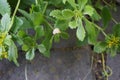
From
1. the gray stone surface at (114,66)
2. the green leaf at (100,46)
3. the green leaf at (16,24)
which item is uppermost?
the green leaf at (16,24)

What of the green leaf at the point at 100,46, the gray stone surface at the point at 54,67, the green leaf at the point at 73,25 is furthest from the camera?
the gray stone surface at the point at 54,67

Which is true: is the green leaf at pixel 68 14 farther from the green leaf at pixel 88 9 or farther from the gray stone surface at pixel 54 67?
the gray stone surface at pixel 54 67

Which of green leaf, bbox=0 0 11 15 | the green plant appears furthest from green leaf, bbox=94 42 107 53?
green leaf, bbox=0 0 11 15

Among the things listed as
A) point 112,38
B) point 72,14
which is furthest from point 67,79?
point 72,14

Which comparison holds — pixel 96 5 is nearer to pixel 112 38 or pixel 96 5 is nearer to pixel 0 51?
pixel 112 38

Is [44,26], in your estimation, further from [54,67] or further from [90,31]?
[54,67]

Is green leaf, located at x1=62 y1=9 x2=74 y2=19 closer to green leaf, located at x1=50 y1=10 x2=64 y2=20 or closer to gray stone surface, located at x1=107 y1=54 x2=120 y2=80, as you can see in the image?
green leaf, located at x1=50 y1=10 x2=64 y2=20

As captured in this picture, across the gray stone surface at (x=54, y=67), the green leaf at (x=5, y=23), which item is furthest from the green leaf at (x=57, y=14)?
the gray stone surface at (x=54, y=67)
